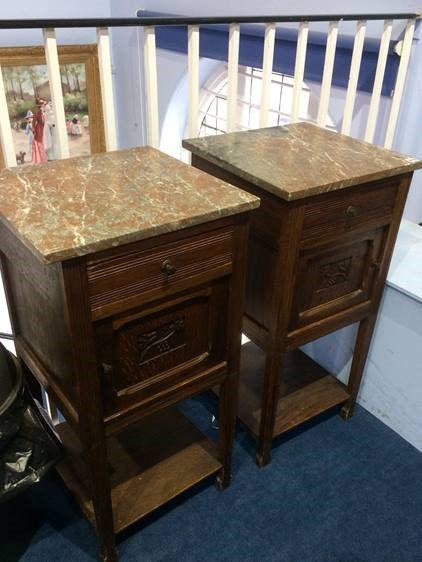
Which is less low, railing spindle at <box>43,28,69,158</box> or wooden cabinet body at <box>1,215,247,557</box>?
railing spindle at <box>43,28,69,158</box>

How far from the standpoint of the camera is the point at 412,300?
155 centimetres

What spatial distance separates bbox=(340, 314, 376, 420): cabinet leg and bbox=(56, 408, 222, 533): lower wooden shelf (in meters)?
0.54

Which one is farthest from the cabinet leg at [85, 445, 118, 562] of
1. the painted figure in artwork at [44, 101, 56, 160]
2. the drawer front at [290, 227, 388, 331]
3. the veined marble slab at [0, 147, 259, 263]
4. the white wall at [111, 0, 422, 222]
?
the painted figure in artwork at [44, 101, 56, 160]

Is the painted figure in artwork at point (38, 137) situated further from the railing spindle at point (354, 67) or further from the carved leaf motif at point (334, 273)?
the carved leaf motif at point (334, 273)

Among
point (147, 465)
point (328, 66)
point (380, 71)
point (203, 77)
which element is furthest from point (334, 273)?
point (203, 77)

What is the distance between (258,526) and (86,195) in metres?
1.04

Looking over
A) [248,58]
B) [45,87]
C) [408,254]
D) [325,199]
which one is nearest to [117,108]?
[45,87]

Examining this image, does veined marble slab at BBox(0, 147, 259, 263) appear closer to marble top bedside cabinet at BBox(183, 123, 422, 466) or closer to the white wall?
marble top bedside cabinet at BBox(183, 123, 422, 466)

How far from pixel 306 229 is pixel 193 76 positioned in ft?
2.17

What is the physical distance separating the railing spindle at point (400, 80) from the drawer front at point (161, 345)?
136cm

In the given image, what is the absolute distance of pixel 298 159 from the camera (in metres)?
1.27

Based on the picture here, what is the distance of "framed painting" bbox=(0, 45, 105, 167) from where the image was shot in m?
3.89

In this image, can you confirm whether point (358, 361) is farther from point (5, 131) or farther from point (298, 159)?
point (5, 131)

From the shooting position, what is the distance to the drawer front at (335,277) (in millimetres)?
1284
